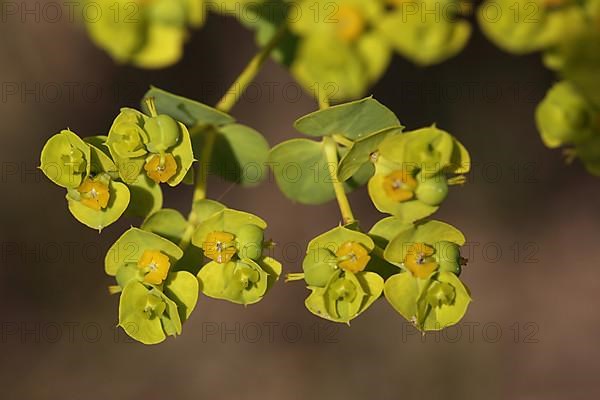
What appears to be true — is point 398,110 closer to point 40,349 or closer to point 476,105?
point 476,105

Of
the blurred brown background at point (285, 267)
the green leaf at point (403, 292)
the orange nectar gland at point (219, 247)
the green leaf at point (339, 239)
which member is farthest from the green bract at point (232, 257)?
the blurred brown background at point (285, 267)

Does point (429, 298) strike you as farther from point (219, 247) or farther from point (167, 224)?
point (167, 224)

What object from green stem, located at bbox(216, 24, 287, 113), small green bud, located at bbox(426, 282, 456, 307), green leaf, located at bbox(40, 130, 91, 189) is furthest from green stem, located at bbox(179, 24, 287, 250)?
small green bud, located at bbox(426, 282, 456, 307)

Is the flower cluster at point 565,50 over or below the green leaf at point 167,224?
over

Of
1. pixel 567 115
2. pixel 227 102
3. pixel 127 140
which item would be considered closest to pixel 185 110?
pixel 227 102

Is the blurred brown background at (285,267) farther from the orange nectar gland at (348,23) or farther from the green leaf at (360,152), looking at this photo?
the orange nectar gland at (348,23)

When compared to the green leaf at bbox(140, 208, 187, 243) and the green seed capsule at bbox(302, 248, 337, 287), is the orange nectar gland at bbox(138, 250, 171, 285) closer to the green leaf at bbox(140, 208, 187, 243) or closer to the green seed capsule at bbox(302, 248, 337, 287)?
the green leaf at bbox(140, 208, 187, 243)
